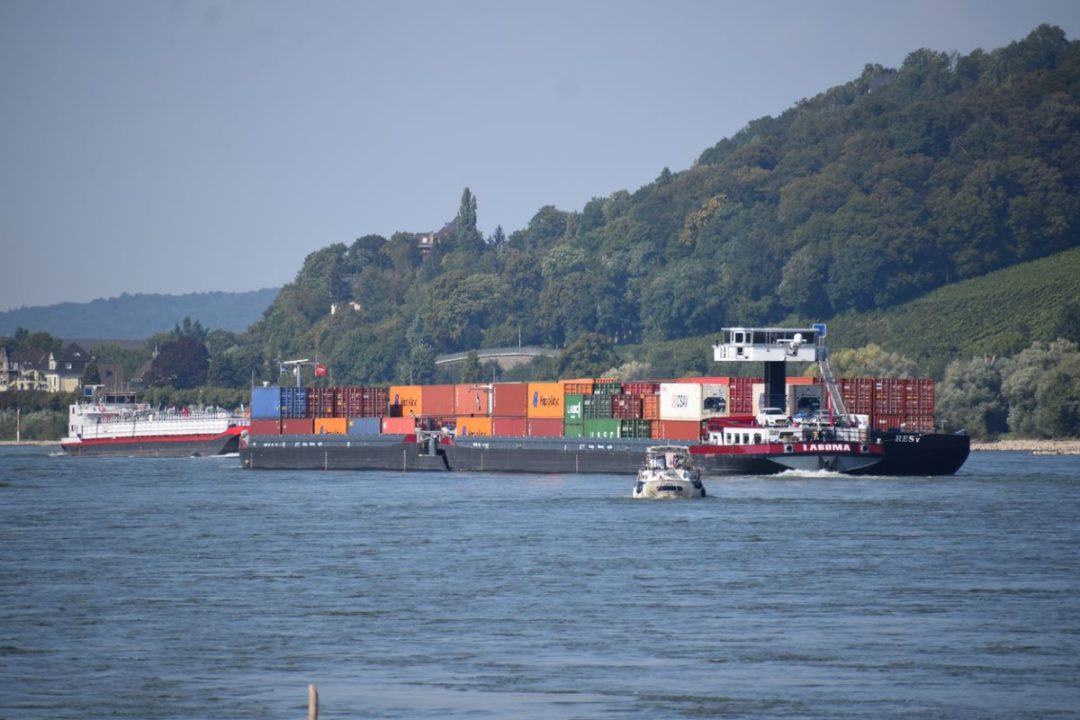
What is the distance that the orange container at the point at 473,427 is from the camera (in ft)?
398

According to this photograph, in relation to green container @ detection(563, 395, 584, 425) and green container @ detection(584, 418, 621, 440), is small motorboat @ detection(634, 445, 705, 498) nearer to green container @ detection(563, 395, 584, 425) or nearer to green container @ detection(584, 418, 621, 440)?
green container @ detection(584, 418, 621, 440)

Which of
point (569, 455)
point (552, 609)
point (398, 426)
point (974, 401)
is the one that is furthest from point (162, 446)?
point (552, 609)

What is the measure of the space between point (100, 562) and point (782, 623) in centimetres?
2487

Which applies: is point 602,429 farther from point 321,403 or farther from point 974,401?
point 974,401

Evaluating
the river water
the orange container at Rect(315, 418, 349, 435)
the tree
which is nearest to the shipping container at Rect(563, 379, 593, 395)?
the orange container at Rect(315, 418, 349, 435)

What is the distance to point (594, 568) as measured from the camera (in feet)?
180

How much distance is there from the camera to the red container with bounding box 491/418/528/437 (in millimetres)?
118375

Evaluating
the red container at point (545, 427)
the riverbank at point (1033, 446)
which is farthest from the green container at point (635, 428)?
the riverbank at point (1033, 446)

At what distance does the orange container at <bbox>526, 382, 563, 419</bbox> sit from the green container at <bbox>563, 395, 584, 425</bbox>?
3.07ft

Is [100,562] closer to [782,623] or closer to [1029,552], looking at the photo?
[782,623]

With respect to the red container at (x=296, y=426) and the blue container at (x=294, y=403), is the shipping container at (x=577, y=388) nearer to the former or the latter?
the red container at (x=296, y=426)

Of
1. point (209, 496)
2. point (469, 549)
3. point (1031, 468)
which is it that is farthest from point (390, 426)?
point (469, 549)

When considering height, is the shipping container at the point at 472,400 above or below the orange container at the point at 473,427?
above

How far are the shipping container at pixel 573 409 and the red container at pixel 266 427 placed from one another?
30.3 meters
